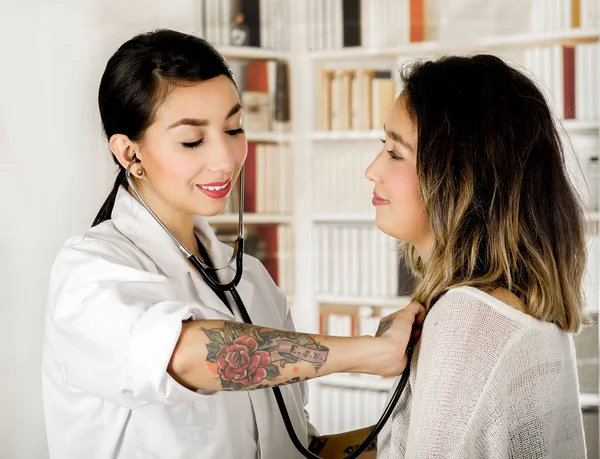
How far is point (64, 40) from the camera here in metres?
2.60

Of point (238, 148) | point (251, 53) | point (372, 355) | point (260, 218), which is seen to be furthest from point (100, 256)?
point (251, 53)

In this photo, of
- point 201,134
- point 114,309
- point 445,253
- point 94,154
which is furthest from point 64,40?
point 445,253

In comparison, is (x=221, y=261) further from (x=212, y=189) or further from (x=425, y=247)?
(x=425, y=247)

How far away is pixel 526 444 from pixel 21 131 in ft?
6.90

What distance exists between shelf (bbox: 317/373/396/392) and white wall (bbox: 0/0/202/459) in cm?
132

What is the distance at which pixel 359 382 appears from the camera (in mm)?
3250

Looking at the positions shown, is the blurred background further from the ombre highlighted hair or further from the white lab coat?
the ombre highlighted hair

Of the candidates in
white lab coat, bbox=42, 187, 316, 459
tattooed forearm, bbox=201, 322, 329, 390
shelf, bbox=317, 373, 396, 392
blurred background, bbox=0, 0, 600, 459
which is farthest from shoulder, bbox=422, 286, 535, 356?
shelf, bbox=317, 373, 396, 392

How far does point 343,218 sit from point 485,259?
1.96 metres

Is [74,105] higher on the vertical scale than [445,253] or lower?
higher

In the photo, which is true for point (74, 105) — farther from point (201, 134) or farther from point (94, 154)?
point (201, 134)

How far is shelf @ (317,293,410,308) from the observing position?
3.14 meters

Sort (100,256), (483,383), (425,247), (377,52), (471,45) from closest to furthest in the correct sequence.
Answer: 1. (483,383)
2. (100,256)
3. (425,247)
4. (471,45)
5. (377,52)

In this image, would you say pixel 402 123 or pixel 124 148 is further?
pixel 124 148
